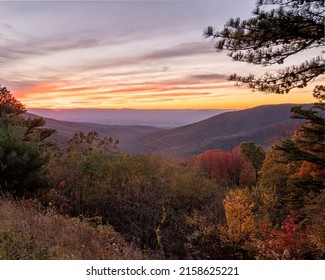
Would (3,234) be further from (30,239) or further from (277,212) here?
(277,212)

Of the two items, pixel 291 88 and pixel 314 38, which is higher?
pixel 314 38

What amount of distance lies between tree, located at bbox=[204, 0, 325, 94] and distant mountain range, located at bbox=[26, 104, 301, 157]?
84935 mm

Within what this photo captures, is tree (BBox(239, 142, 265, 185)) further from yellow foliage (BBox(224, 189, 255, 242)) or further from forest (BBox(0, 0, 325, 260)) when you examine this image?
yellow foliage (BBox(224, 189, 255, 242))

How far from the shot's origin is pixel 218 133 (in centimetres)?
12731

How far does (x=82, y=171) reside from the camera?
19828mm

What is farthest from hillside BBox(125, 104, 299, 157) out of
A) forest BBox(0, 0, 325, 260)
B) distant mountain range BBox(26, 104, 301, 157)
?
forest BBox(0, 0, 325, 260)

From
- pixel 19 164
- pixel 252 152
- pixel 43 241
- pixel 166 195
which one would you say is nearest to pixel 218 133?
pixel 252 152

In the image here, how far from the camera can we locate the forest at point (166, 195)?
6.59m

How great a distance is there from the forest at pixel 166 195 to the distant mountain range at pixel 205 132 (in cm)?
7063

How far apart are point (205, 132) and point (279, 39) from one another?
11889cm

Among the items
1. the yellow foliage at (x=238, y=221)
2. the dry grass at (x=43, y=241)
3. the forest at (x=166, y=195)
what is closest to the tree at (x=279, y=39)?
the forest at (x=166, y=195)

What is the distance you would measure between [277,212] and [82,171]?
13.9 meters

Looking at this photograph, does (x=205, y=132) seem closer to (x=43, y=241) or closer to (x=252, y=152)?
(x=252, y=152)
